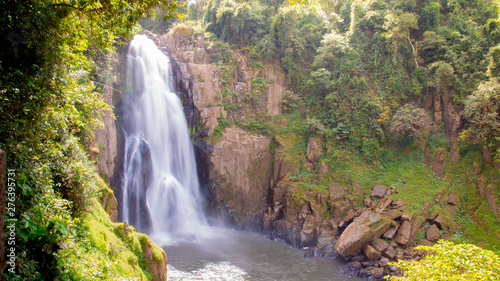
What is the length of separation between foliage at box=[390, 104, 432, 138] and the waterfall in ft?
46.6

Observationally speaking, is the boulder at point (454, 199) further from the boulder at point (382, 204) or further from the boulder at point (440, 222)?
the boulder at point (382, 204)

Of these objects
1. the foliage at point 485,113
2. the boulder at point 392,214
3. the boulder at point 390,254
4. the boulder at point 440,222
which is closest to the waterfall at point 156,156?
the boulder at point 390,254

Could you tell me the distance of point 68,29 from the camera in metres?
5.20

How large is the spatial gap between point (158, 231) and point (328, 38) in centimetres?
1887

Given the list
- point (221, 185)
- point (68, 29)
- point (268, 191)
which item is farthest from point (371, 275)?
point (68, 29)

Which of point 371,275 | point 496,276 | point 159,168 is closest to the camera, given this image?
point 496,276

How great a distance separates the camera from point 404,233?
15.1m

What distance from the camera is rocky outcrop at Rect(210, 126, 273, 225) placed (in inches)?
823

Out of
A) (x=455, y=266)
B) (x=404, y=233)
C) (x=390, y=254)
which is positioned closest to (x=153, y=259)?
(x=455, y=266)

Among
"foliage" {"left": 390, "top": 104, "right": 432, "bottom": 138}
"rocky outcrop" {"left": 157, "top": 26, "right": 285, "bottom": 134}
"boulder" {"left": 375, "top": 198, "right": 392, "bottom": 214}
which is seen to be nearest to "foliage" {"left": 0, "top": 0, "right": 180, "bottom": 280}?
"boulder" {"left": 375, "top": 198, "right": 392, "bottom": 214}

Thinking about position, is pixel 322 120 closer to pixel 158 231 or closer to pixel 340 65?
pixel 340 65

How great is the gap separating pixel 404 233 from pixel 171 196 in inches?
543

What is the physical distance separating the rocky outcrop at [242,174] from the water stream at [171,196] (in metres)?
1.60

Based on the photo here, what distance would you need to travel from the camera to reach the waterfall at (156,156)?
17.7 m
